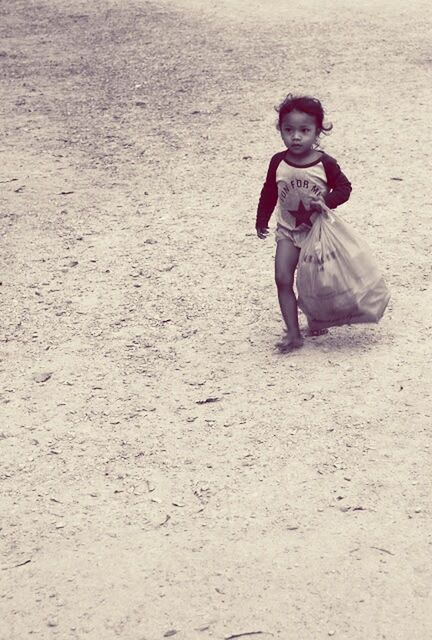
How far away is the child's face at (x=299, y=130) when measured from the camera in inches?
197

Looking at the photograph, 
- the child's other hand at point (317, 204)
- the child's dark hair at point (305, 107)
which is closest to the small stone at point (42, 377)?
the child's other hand at point (317, 204)

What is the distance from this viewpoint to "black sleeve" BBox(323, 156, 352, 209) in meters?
5.13

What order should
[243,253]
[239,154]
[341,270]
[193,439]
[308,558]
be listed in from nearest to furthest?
[308,558] → [193,439] → [341,270] → [243,253] → [239,154]

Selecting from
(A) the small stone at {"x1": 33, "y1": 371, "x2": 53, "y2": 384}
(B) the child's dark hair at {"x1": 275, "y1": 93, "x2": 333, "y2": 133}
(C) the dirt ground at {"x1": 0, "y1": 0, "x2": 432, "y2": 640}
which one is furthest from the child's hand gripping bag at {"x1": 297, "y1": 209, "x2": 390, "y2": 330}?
(A) the small stone at {"x1": 33, "y1": 371, "x2": 53, "y2": 384}

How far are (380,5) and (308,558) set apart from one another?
861 centimetres

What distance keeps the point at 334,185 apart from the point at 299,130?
31cm

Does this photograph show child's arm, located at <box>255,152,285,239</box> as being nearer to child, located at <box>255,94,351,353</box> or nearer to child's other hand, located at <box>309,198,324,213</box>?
child, located at <box>255,94,351,353</box>

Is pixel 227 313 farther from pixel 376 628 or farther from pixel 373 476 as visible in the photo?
pixel 376 628

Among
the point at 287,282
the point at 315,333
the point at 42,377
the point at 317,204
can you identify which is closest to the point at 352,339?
the point at 315,333

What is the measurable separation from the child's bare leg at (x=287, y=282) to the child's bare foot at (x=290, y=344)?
0.02m

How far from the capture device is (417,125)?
8250mm

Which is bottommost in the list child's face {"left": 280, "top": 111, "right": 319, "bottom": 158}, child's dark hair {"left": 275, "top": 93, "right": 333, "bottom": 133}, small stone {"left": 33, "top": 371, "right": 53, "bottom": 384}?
small stone {"left": 33, "top": 371, "right": 53, "bottom": 384}

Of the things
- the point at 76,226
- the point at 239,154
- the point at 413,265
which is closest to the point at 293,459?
the point at 413,265

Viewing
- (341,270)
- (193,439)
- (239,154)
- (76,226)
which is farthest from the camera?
(239,154)
